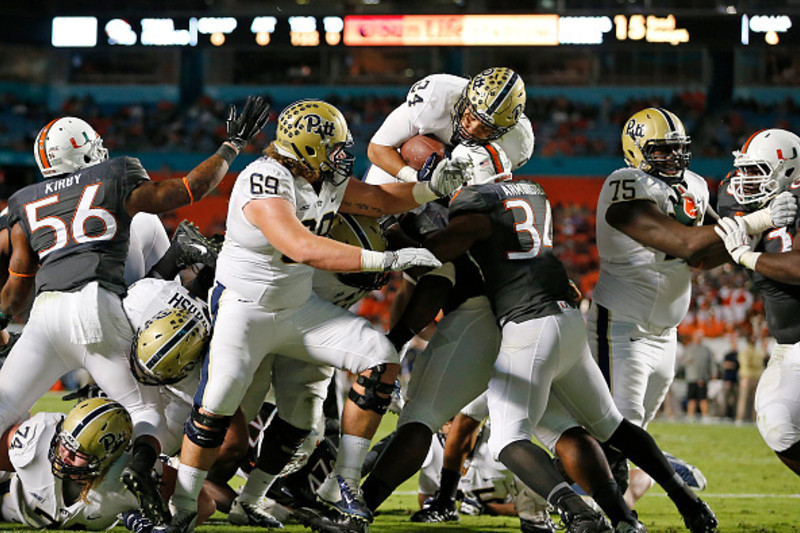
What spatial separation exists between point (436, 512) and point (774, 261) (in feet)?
7.78

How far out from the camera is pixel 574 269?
792 inches

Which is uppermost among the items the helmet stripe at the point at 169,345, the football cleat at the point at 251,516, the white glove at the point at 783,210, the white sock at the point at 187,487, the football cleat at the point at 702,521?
the white glove at the point at 783,210

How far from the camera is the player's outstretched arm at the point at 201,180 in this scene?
16.9 ft

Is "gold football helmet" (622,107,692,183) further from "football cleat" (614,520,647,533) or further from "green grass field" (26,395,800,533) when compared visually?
"green grass field" (26,395,800,533)

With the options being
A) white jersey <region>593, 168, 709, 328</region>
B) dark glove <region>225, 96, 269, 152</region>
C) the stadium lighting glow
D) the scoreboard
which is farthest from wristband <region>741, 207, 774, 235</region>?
the stadium lighting glow

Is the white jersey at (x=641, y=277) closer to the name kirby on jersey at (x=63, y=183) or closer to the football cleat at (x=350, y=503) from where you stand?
the football cleat at (x=350, y=503)

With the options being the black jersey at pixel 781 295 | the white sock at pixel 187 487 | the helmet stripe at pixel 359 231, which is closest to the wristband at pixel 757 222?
the black jersey at pixel 781 295

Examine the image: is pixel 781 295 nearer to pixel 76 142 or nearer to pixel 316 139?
pixel 316 139

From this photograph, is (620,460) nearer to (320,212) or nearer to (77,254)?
(320,212)

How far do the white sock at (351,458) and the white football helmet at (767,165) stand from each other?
8.56 feet

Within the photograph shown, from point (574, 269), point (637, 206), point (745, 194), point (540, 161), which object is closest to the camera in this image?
point (637, 206)

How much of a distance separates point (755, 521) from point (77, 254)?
4146 millimetres

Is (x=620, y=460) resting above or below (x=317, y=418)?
below

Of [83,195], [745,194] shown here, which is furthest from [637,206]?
[83,195]
